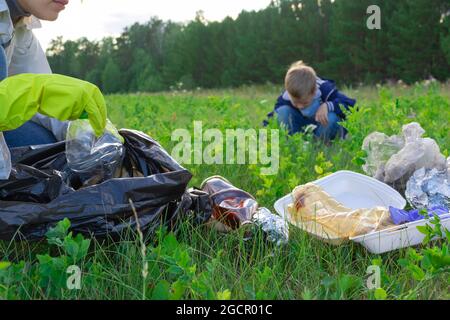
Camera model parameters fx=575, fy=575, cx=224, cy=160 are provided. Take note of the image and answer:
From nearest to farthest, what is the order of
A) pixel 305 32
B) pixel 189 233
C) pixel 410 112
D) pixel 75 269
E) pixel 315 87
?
pixel 75 269 → pixel 189 233 → pixel 315 87 → pixel 410 112 → pixel 305 32

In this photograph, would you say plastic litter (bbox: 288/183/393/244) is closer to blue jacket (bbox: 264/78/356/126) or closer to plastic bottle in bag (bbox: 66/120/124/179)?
plastic bottle in bag (bbox: 66/120/124/179)

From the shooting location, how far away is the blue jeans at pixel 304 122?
14.4 feet

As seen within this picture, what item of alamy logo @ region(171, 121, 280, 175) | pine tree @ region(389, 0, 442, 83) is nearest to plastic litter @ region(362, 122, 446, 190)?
alamy logo @ region(171, 121, 280, 175)

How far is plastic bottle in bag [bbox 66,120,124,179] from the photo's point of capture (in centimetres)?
201

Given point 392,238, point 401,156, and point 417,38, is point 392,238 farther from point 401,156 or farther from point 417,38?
point 417,38

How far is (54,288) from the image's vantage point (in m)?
1.54

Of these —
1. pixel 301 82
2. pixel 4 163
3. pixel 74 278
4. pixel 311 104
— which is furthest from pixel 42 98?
pixel 311 104

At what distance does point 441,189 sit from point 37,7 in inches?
67.8

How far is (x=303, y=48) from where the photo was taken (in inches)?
907

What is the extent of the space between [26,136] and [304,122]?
110 inches

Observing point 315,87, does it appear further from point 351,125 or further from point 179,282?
point 179,282

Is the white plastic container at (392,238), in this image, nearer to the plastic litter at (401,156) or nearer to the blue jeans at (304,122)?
the plastic litter at (401,156)

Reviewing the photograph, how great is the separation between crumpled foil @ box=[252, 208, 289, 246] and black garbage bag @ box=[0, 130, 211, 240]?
255 mm
